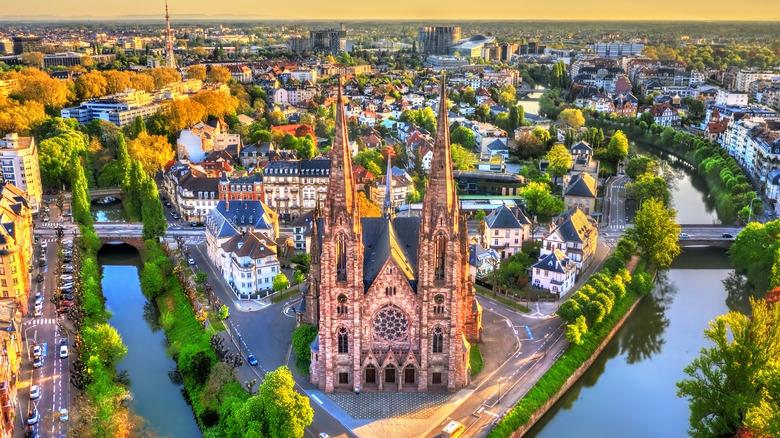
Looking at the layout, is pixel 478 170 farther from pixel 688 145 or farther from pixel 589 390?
pixel 589 390

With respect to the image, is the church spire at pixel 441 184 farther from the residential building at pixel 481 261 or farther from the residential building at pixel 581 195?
the residential building at pixel 581 195

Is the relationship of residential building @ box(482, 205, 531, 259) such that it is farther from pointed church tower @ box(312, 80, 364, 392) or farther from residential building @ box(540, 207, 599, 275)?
pointed church tower @ box(312, 80, 364, 392)

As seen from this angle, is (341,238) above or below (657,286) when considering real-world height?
above

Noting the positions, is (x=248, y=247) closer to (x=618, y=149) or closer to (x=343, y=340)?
(x=343, y=340)

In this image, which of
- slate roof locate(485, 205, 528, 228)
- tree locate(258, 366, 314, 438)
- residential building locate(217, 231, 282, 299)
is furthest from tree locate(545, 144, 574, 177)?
tree locate(258, 366, 314, 438)

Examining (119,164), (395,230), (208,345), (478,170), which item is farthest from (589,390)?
(119,164)

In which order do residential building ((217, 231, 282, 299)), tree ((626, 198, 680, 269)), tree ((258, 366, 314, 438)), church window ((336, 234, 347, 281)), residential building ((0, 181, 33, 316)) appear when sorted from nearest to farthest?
tree ((258, 366, 314, 438)) → church window ((336, 234, 347, 281)) → residential building ((0, 181, 33, 316)) → residential building ((217, 231, 282, 299)) → tree ((626, 198, 680, 269))
